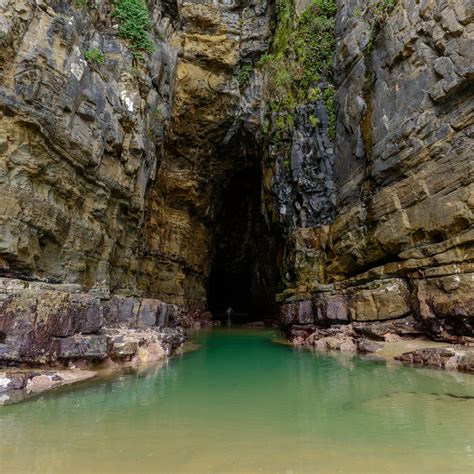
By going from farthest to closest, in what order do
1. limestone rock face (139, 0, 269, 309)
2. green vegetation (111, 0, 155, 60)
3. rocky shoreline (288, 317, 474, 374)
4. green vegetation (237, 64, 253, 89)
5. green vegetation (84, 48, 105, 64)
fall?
1. green vegetation (237, 64, 253, 89)
2. limestone rock face (139, 0, 269, 309)
3. green vegetation (111, 0, 155, 60)
4. green vegetation (84, 48, 105, 64)
5. rocky shoreline (288, 317, 474, 374)

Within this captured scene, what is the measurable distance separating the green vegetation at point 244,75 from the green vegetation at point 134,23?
25.9 ft

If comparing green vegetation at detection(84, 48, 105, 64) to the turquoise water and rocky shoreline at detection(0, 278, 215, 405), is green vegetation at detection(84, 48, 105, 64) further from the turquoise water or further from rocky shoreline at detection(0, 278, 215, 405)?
the turquoise water

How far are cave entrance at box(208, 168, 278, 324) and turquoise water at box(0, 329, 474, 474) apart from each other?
21.1 m

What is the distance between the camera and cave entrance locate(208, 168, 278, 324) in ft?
96.9

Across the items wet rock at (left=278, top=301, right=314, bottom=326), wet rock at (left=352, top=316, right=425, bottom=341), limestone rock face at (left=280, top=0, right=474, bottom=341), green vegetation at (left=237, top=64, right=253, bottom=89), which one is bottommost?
wet rock at (left=352, top=316, right=425, bottom=341)

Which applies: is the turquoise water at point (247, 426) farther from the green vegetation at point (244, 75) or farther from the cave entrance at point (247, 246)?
the cave entrance at point (247, 246)

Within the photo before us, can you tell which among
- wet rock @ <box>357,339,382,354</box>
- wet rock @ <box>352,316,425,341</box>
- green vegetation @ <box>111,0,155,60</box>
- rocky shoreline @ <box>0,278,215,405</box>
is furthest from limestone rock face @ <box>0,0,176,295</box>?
wet rock @ <box>352,316,425,341</box>

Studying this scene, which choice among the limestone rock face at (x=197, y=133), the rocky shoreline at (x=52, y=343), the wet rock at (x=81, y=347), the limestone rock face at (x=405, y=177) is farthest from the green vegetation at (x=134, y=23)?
the wet rock at (x=81, y=347)

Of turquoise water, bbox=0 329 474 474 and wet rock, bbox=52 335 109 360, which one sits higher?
wet rock, bbox=52 335 109 360

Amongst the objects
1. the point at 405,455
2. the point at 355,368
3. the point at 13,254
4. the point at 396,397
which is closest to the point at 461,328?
the point at 355,368

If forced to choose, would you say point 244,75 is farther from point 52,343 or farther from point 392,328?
point 52,343

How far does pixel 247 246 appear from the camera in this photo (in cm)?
3372

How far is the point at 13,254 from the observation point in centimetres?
921

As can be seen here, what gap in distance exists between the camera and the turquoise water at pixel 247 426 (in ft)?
10.2
